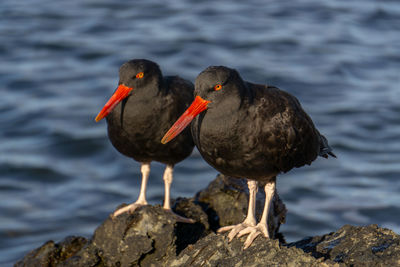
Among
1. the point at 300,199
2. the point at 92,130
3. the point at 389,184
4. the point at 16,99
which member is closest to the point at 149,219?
the point at 300,199

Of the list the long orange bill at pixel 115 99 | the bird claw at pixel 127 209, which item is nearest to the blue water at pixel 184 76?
the bird claw at pixel 127 209

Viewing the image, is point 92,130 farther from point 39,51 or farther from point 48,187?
point 39,51

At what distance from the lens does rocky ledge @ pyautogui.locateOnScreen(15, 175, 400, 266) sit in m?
4.92

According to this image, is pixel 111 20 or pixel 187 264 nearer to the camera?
pixel 187 264

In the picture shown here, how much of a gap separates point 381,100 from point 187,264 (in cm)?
980

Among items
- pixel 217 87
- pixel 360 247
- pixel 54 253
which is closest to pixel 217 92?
pixel 217 87

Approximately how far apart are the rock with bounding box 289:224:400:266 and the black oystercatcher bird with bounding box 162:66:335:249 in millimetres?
575

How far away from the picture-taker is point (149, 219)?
6273 mm

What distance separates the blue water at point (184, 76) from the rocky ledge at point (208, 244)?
339cm

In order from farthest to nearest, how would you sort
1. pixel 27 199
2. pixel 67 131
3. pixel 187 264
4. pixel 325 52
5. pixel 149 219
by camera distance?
pixel 325 52 → pixel 67 131 → pixel 27 199 → pixel 149 219 → pixel 187 264

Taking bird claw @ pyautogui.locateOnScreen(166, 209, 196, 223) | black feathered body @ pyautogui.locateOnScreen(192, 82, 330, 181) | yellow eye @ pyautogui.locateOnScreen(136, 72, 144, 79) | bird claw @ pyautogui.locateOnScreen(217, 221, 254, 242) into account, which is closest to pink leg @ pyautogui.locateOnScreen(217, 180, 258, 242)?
→ bird claw @ pyautogui.locateOnScreen(217, 221, 254, 242)

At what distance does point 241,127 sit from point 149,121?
1335 millimetres

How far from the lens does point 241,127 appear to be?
562 cm

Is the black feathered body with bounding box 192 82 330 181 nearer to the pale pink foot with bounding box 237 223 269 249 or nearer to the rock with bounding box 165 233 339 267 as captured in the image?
the pale pink foot with bounding box 237 223 269 249
